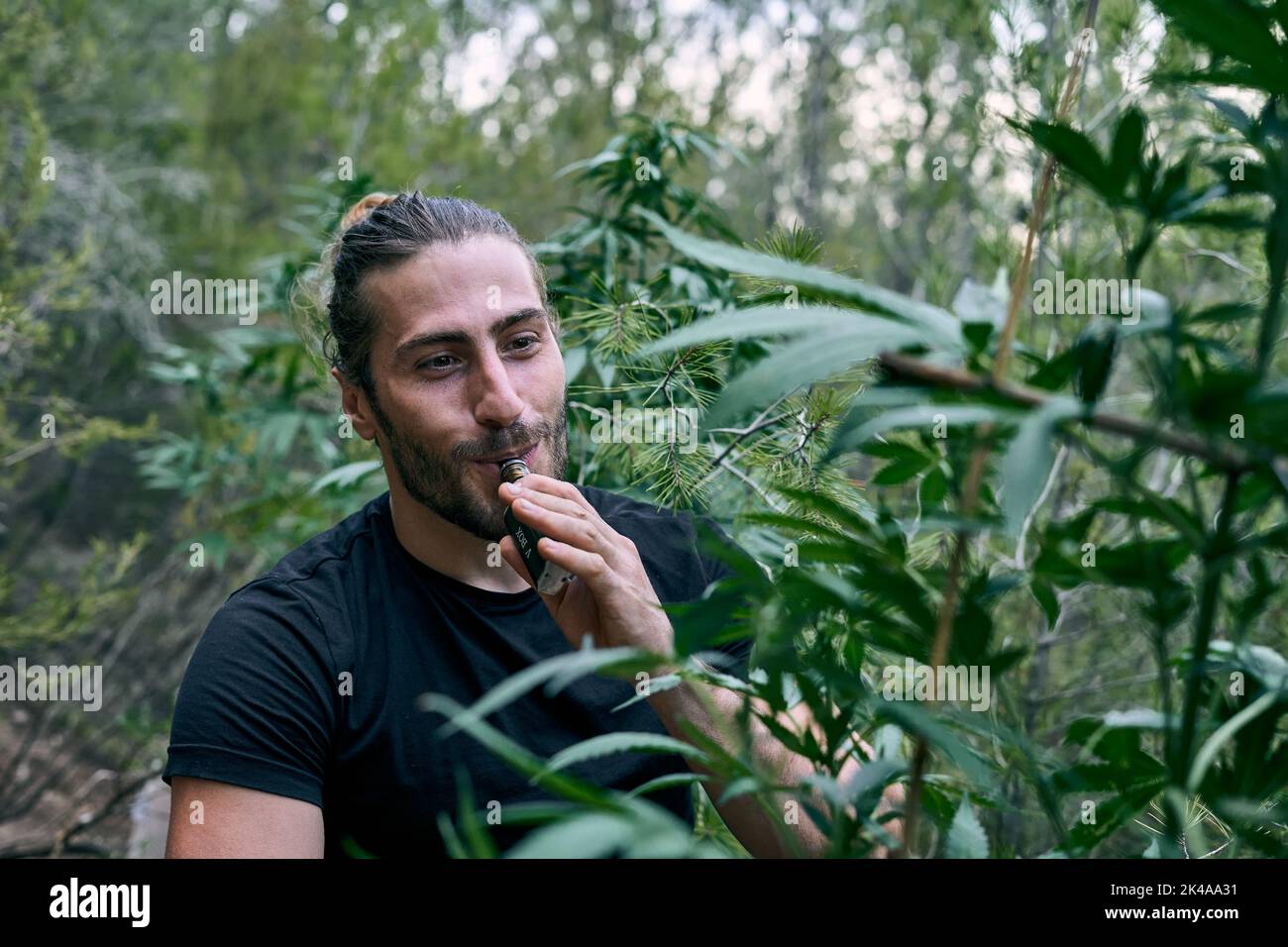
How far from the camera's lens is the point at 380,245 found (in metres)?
1.97

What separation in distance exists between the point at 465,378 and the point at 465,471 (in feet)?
0.50

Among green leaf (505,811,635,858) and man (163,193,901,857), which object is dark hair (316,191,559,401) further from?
green leaf (505,811,635,858)

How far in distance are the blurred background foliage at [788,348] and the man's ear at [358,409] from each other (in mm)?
402

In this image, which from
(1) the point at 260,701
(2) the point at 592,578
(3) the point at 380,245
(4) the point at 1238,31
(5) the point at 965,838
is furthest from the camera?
(3) the point at 380,245

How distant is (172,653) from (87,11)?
283 centimetres

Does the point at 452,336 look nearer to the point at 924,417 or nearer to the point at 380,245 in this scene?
the point at 380,245

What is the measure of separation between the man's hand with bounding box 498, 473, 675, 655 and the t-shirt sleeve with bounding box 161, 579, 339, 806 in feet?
1.37

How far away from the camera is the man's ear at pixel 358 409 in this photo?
6.69ft

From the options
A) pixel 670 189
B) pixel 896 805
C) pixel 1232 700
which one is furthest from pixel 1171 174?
pixel 670 189

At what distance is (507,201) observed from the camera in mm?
5809

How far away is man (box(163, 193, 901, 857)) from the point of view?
5.06ft

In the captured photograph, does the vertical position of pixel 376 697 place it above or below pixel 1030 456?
below

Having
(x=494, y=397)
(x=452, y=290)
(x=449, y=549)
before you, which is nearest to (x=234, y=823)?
(x=449, y=549)

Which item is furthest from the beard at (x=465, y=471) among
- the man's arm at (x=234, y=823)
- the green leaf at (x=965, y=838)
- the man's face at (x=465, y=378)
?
the green leaf at (x=965, y=838)
